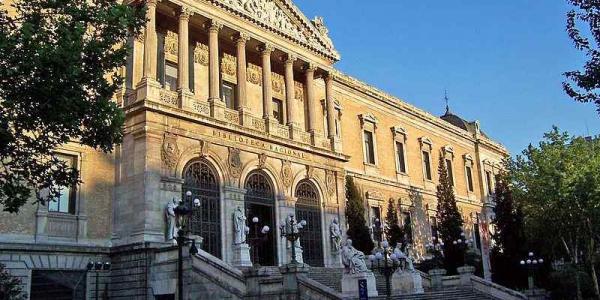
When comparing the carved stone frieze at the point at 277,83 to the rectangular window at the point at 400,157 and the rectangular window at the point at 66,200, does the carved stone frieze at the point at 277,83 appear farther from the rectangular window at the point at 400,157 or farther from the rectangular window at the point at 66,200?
the rectangular window at the point at 400,157

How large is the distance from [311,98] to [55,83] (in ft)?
59.9

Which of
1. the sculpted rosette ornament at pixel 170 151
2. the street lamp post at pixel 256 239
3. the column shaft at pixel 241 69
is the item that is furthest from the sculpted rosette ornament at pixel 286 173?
the sculpted rosette ornament at pixel 170 151

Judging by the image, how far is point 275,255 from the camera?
85.1 ft

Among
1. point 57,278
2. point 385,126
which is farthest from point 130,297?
point 385,126

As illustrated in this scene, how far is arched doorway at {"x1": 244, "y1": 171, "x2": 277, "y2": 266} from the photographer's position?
25803 millimetres

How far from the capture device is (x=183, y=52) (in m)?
24.3

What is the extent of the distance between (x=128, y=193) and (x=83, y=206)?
159 centimetres

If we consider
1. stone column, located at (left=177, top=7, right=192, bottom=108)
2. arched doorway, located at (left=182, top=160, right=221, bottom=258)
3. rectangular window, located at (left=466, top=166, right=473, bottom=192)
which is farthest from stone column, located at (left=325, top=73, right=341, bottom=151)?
rectangular window, located at (left=466, top=166, right=473, bottom=192)

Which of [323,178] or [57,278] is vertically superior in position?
[323,178]

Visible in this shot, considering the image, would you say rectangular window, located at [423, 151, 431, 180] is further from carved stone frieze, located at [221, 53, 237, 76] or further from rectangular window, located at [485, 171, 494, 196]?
carved stone frieze, located at [221, 53, 237, 76]

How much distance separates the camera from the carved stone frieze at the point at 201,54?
2688 cm

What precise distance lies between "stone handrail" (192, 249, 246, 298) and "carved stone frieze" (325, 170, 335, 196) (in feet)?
37.5

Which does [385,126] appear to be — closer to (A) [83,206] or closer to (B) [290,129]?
(B) [290,129]

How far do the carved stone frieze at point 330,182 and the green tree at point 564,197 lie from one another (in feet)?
41.1
